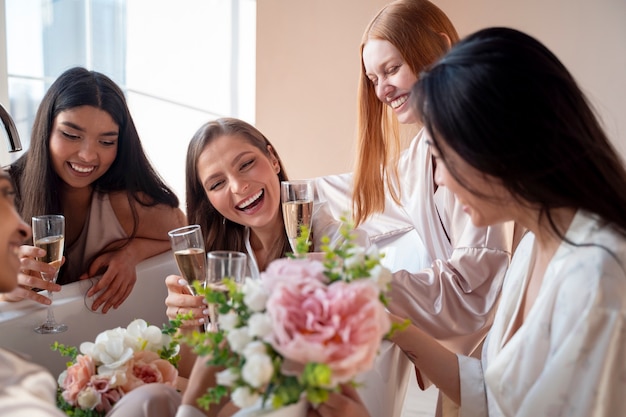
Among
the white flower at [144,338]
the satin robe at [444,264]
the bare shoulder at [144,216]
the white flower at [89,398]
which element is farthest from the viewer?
the bare shoulder at [144,216]

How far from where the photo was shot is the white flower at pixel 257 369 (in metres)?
0.91

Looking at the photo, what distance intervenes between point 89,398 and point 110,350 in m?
0.11

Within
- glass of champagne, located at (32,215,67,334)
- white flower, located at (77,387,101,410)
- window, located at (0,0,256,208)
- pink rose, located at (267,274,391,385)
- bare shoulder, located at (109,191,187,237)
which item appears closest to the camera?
pink rose, located at (267,274,391,385)

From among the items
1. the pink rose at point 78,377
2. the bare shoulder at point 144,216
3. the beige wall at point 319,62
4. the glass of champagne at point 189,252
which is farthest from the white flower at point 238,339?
the beige wall at point 319,62

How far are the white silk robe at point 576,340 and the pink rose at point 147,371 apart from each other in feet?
2.20

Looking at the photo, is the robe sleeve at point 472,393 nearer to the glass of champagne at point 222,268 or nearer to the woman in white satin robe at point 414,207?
the woman in white satin robe at point 414,207

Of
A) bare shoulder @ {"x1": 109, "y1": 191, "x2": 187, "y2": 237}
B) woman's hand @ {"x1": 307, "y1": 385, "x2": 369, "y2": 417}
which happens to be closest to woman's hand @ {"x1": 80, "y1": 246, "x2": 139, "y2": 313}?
bare shoulder @ {"x1": 109, "y1": 191, "x2": 187, "y2": 237}

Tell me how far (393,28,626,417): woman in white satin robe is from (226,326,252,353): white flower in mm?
504

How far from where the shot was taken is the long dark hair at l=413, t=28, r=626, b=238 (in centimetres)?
121

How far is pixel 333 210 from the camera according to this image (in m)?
2.63

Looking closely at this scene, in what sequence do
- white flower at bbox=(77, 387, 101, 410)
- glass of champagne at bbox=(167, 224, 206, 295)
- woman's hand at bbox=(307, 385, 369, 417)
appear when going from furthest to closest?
glass of champagne at bbox=(167, 224, 206, 295) → white flower at bbox=(77, 387, 101, 410) → woman's hand at bbox=(307, 385, 369, 417)

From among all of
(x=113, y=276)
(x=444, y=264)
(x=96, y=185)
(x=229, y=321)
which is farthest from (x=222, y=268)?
(x=96, y=185)

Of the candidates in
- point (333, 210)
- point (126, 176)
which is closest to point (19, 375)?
point (126, 176)

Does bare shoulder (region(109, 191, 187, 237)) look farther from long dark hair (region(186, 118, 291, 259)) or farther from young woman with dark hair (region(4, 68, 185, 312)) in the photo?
long dark hair (region(186, 118, 291, 259))
